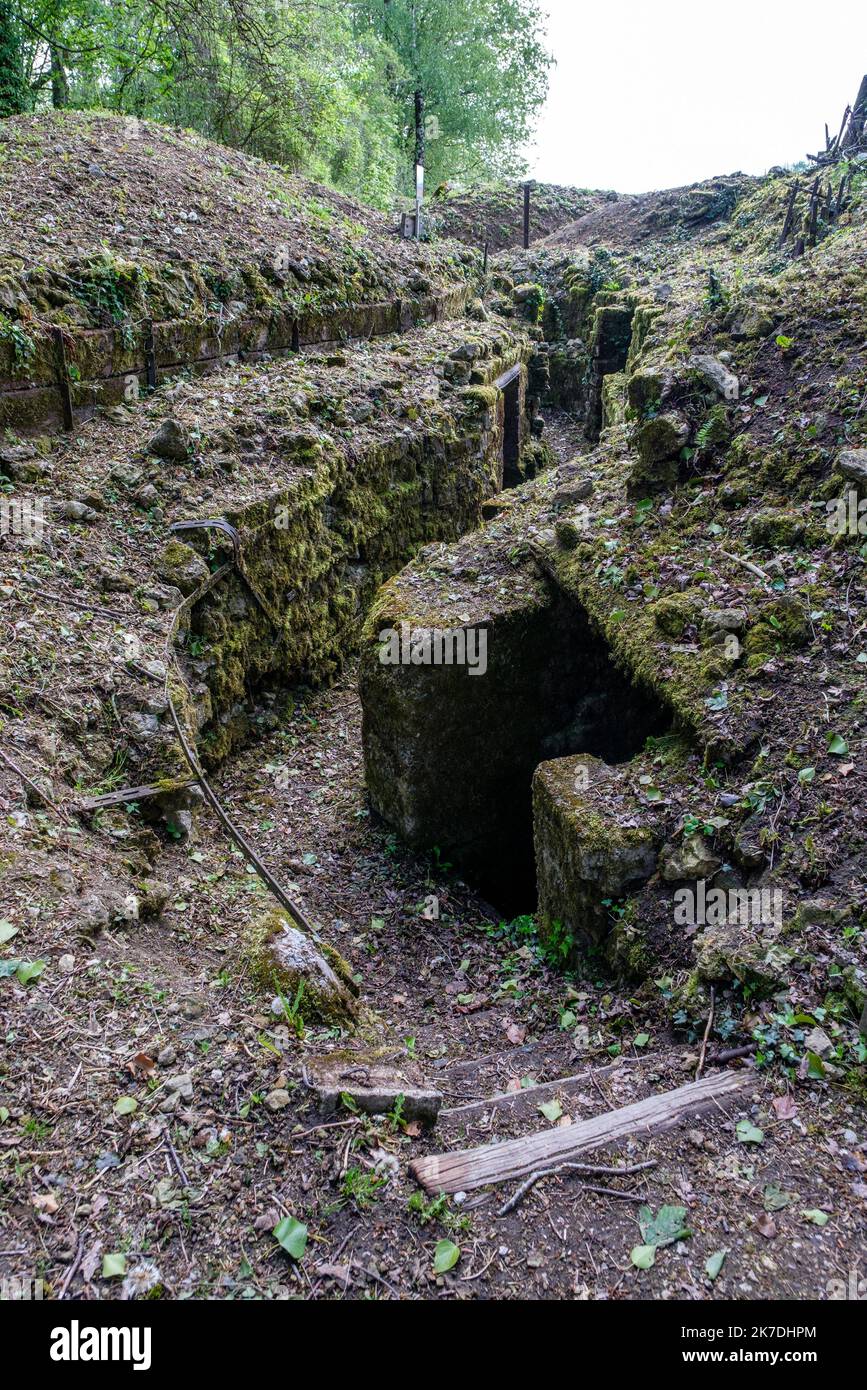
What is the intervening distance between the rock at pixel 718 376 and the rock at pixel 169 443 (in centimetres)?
432

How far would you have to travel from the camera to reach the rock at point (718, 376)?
6051 mm

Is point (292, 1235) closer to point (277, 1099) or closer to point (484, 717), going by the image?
point (277, 1099)

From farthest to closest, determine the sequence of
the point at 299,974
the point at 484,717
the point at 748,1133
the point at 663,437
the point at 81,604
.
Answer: the point at 663,437 < the point at 484,717 < the point at 81,604 < the point at 299,974 < the point at 748,1133

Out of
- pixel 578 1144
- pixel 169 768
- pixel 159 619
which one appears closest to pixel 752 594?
pixel 578 1144

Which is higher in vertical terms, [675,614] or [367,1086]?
[675,614]

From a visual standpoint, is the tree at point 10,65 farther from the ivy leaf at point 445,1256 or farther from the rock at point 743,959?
the ivy leaf at point 445,1256

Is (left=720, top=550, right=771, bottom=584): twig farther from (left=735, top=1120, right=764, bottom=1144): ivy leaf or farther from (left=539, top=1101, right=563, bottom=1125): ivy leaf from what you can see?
(left=539, top=1101, right=563, bottom=1125): ivy leaf

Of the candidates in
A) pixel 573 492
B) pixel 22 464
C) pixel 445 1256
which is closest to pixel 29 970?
pixel 445 1256

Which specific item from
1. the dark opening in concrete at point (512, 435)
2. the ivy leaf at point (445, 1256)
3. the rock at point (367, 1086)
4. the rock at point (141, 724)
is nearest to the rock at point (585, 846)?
the rock at point (367, 1086)

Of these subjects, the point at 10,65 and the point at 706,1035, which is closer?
the point at 706,1035

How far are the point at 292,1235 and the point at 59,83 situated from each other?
1721 cm

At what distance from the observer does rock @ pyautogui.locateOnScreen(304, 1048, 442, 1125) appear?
278 cm

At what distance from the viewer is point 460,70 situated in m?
26.4
